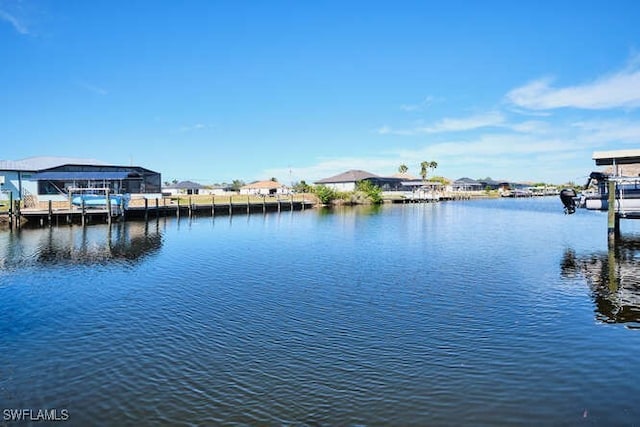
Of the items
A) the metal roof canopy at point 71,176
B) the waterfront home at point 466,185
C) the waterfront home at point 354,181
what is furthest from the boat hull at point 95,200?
the waterfront home at point 466,185

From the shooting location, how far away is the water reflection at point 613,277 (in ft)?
42.6

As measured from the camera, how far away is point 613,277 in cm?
1797

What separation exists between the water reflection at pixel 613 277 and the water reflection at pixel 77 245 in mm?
21741

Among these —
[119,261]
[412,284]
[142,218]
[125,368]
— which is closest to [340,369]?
[125,368]

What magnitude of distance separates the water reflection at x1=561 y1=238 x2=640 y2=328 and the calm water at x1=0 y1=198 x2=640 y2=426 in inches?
4.9

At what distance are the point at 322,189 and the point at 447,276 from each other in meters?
63.5

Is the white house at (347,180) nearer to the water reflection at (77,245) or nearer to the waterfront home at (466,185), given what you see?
the waterfront home at (466,185)

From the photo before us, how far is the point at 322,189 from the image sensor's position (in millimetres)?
81688

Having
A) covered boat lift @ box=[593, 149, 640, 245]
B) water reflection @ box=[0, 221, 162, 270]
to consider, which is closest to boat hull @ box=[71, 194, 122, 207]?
water reflection @ box=[0, 221, 162, 270]

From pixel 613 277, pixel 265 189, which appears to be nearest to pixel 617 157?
pixel 613 277

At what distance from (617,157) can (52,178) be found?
54.1m

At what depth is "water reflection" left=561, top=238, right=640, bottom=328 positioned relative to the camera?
42.6 ft

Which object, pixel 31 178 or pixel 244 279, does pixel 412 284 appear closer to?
pixel 244 279

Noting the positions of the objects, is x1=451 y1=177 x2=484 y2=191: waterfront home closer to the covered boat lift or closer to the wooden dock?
the wooden dock
